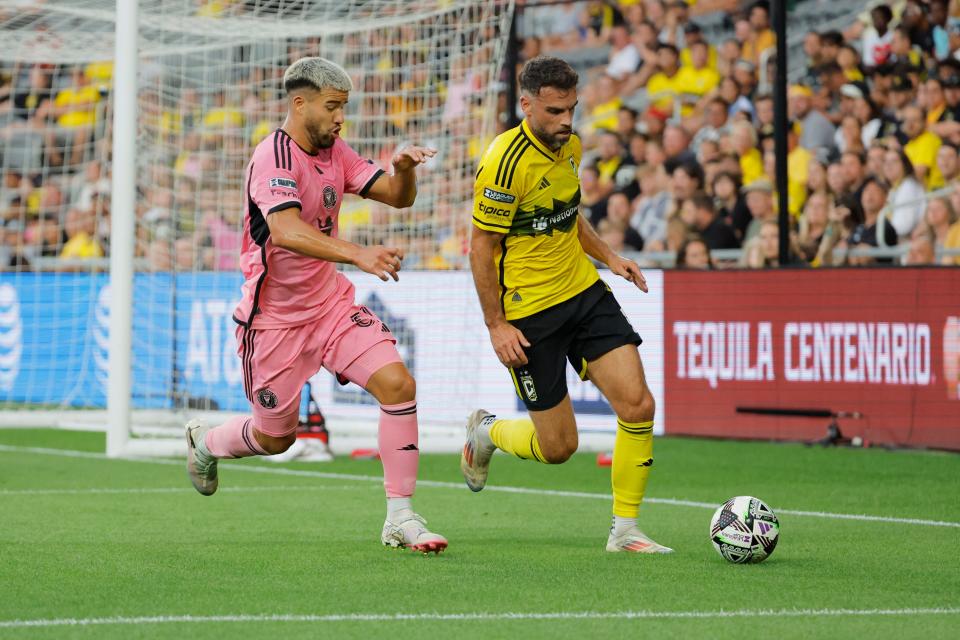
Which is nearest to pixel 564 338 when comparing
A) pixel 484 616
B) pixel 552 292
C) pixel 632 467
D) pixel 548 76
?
pixel 552 292

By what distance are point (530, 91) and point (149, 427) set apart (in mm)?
8286

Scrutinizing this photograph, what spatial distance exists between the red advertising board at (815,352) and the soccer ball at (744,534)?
6363mm

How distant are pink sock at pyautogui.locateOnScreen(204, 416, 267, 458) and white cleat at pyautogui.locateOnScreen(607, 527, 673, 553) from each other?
1758 mm

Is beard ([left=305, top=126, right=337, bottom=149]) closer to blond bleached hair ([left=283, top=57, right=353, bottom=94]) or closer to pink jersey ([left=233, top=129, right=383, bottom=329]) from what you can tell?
pink jersey ([left=233, top=129, right=383, bottom=329])

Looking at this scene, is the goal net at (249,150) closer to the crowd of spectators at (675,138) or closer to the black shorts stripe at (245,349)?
the crowd of spectators at (675,138)

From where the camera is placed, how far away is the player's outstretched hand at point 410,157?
22.9 ft

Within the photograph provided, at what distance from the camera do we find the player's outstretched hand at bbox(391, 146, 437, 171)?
6.98m

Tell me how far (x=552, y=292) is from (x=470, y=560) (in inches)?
53.3

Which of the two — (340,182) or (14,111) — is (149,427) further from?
(340,182)

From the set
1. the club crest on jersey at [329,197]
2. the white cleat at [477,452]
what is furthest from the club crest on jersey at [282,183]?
the white cleat at [477,452]

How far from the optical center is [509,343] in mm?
7160

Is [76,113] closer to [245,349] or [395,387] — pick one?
[245,349]

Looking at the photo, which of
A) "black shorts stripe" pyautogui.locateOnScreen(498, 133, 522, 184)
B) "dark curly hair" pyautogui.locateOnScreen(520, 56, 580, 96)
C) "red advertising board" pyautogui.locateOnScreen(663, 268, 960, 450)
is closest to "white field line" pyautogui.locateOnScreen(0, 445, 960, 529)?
"black shorts stripe" pyautogui.locateOnScreen(498, 133, 522, 184)

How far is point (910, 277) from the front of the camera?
12.8 metres
